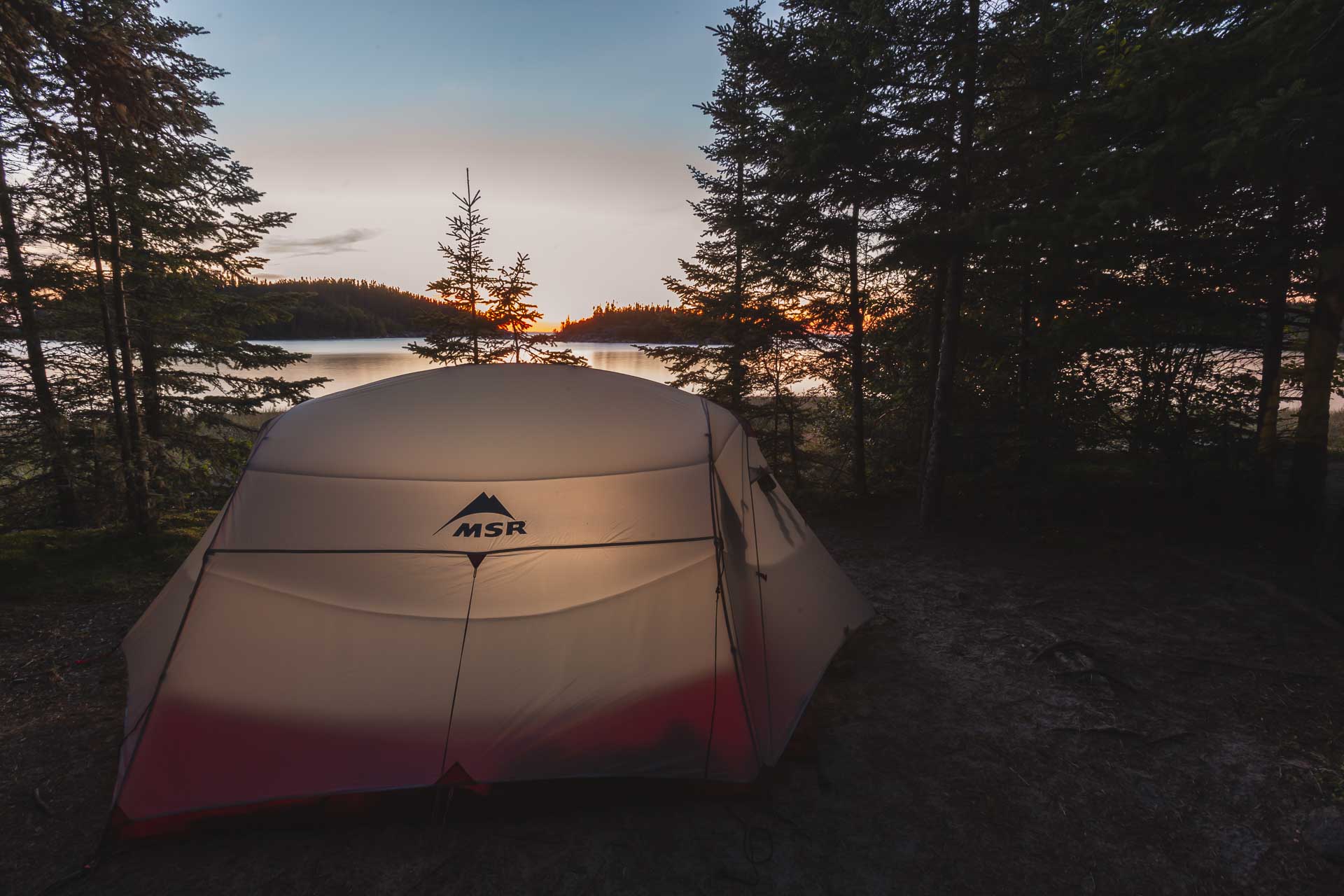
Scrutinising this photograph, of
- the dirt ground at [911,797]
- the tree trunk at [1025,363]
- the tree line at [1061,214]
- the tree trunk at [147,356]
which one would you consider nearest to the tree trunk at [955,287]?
the tree line at [1061,214]

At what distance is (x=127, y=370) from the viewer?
830 cm

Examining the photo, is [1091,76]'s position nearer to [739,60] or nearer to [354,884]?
[739,60]

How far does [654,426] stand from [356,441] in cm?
220

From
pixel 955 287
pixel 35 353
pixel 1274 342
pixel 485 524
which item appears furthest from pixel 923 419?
pixel 35 353

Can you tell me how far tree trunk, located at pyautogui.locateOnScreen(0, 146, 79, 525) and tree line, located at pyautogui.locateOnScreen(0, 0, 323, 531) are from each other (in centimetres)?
3

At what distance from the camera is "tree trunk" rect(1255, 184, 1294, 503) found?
7.45 meters

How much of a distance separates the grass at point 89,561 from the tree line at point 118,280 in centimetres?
51

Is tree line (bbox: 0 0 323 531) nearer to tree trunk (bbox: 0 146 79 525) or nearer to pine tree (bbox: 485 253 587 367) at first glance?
tree trunk (bbox: 0 146 79 525)

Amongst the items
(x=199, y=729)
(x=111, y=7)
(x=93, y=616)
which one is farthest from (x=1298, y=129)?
→ (x=111, y=7)

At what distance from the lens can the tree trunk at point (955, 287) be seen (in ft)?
24.5

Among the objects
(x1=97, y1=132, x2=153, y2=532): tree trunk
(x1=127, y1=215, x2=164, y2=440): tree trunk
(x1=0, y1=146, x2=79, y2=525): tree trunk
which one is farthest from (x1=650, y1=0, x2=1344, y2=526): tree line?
(x1=0, y1=146, x2=79, y2=525): tree trunk

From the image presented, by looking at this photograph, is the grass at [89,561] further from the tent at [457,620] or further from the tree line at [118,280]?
the tent at [457,620]

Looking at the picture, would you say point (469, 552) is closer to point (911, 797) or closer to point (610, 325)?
point (911, 797)

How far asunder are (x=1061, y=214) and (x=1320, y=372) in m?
4.70
